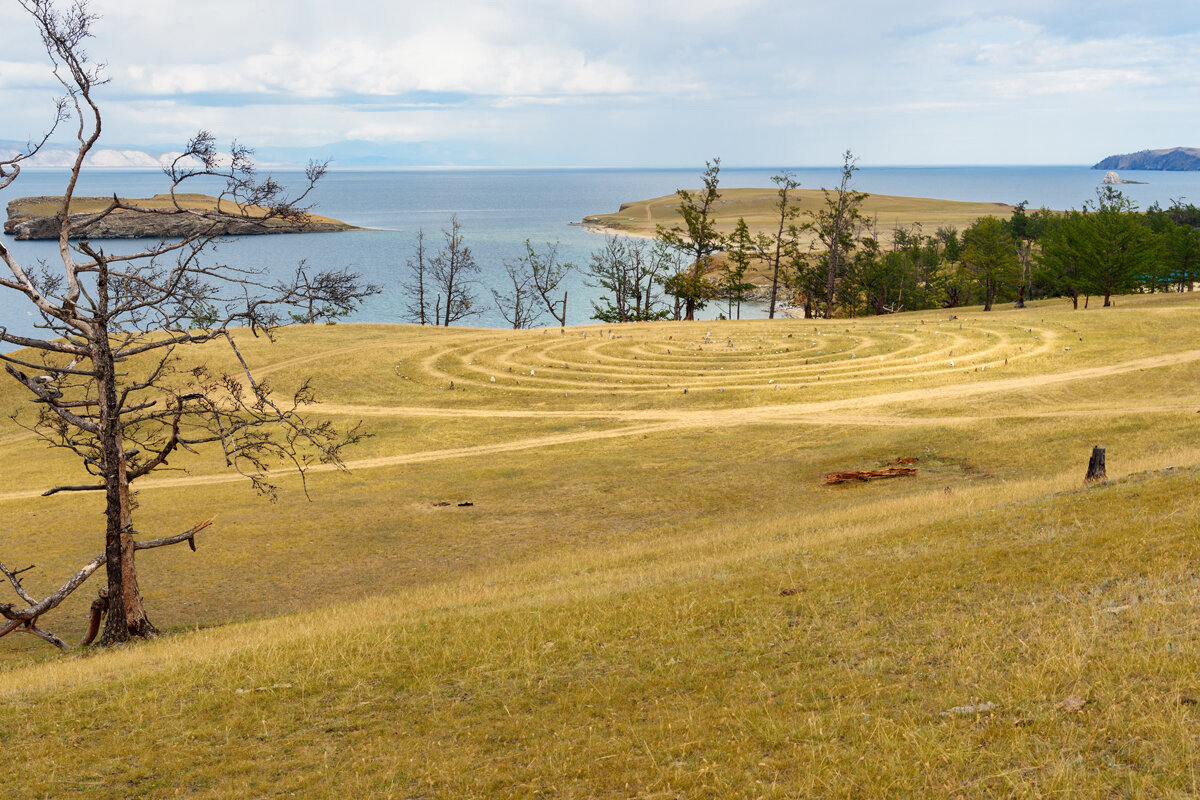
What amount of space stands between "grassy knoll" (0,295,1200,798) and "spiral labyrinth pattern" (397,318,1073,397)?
7898mm

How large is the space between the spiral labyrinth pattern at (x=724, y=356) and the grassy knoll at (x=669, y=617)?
790cm

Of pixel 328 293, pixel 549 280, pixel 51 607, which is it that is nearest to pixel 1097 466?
pixel 328 293

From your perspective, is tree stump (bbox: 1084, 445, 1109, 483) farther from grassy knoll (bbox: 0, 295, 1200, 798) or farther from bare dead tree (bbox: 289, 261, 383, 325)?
bare dead tree (bbox: 289, 261, 383, 325)

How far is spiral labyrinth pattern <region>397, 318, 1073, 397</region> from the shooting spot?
5288 centimetres

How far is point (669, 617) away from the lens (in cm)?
1653

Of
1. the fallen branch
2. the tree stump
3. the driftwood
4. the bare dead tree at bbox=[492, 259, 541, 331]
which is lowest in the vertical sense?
the fallen branch

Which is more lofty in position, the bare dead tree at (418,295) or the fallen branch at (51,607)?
the bare dead tree at (418,295)

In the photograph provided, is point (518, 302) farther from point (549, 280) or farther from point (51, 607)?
point (51, 607)

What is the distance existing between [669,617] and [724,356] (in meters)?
45.0

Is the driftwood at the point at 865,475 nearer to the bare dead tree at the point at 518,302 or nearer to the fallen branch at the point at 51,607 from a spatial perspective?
the fallen branch at the point at 51,607

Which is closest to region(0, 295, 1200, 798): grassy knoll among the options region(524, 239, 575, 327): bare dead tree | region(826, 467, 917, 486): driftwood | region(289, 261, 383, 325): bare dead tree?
region(826, 467, 917, 486): driftwood

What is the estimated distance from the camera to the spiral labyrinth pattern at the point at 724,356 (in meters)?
52.9

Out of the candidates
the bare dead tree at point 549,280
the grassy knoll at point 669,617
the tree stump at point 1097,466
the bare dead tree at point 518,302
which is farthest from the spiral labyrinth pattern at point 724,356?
the bare dead tree at point 518,302

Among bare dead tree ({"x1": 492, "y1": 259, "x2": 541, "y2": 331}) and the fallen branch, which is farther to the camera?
bare dead tree ({"x1": 492, "y1": 259, "x2": 541, "y2": 331})
